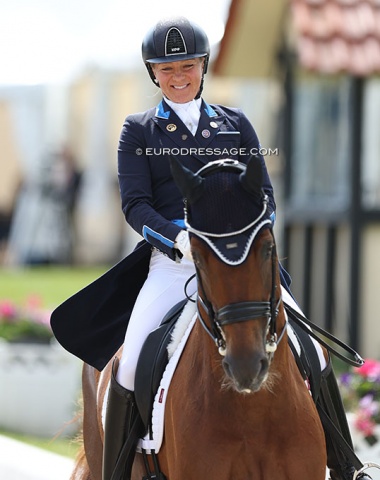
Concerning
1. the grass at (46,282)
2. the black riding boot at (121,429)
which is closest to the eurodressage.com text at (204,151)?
the black riding boot at (121,429)

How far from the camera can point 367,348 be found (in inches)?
469

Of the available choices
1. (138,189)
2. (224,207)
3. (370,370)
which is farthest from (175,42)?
(370,370)

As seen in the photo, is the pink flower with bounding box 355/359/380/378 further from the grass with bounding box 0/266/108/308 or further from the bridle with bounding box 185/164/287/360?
the grass with bounding box 0/266/108/308

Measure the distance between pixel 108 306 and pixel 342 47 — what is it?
632 cm

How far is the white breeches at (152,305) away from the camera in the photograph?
5.36 metres

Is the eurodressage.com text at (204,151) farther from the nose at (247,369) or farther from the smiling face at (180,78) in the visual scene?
the nose at (247,369)

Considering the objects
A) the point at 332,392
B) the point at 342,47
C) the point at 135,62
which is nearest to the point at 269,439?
the point at 332,392

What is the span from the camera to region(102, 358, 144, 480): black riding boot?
5355 millimetres

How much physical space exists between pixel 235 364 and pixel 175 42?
1682 mm

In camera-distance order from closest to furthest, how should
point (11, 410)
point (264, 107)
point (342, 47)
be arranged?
point (342, 47)
point (11, 410)
point (264, 107)

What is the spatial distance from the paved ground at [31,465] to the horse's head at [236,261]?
3.85m

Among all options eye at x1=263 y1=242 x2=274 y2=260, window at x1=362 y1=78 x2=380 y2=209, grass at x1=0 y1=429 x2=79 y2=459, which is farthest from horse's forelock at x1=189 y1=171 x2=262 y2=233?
window at x1=362 y1=78 x2=380 y2=209

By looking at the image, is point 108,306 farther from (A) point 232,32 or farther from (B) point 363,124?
(A) point 232,32

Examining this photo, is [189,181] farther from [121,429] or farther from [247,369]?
[121,429]
